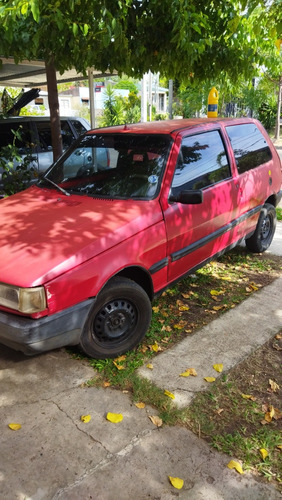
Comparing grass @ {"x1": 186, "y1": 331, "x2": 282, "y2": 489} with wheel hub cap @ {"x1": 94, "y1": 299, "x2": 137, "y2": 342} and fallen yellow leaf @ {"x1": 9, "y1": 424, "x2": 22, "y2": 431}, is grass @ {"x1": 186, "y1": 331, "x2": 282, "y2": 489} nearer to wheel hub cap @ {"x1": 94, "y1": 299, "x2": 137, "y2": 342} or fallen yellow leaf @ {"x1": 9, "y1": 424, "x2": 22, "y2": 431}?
wheel hub cap @ {"x1": 94, "y1": 299, "x2": 137, "y2": 342}

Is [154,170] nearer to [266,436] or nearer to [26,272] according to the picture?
[26,272]

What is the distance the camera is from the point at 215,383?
2.94m

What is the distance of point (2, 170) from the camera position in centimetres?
630

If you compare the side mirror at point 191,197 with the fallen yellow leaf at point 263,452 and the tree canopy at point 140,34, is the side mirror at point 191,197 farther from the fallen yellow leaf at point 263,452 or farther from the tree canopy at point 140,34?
the fallen yellow leaf at point 263,452

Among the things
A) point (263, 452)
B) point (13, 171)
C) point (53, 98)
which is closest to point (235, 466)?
point (263, 452)

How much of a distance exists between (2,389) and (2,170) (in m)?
4.26

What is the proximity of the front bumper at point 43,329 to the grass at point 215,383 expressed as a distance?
53 centimetres

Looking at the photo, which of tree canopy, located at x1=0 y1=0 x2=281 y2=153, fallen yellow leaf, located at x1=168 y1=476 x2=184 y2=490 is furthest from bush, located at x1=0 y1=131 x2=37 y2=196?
fallen yellow leaf, located at x1=168 y1=476 x2=184 y2=490

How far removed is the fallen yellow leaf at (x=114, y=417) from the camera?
8.50 feet

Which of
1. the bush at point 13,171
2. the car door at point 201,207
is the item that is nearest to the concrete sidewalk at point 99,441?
the car door at point 201,207

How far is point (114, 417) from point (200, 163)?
237cm

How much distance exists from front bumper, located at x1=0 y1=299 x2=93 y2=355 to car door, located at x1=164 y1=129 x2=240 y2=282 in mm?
1073

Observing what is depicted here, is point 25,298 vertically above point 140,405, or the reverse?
point 25,298

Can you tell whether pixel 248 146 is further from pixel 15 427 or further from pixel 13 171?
pixel 15 427
